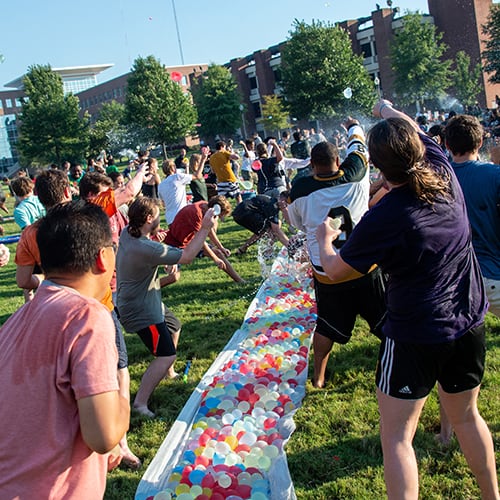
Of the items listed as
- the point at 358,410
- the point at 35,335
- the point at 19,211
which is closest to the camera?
Answer: the point at 35,335

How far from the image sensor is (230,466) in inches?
133

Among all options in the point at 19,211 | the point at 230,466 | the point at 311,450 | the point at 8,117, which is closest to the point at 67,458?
the point at 230,466

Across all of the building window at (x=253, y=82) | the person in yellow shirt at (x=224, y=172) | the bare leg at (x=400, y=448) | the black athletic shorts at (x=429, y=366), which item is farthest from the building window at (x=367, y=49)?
the bare leg at (x=400, y=448)

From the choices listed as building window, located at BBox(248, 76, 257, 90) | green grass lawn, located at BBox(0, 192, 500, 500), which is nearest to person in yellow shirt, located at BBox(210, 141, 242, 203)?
green grass lawn, located at BBox(0, 192, 500, 500)

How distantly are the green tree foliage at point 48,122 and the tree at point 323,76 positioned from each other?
18.4 meters

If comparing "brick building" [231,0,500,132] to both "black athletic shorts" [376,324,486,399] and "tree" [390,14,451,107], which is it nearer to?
"tree" [390,14,451,107]

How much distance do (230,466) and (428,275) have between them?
1.93m

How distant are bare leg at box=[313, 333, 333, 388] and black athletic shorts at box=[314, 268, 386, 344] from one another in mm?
59

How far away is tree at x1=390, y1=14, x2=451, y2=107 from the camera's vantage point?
41594mm

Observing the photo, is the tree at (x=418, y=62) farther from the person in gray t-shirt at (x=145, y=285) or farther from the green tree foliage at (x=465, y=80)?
the person in gray t-shirt at (x=145, y=285)

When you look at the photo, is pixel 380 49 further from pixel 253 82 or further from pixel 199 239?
pixel 199 239

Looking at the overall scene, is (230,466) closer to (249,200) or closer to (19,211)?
(19,211)

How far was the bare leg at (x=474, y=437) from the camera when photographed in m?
2.42

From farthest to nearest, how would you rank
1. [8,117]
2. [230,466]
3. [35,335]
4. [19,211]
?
[8,117], [19,211], [230,466], [35,335]
